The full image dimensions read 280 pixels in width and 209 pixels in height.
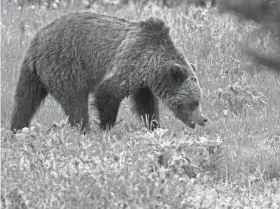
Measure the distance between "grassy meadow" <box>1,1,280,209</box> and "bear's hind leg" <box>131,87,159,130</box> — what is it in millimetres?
147

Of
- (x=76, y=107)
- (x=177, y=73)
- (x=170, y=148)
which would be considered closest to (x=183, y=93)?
(x=177, y=73)

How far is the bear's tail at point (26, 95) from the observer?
24.6 feet

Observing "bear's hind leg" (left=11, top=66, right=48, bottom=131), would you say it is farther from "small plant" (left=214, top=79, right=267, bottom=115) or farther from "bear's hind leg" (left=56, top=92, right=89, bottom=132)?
"small plant" (left=214, top=79, right=267, bottom=115)

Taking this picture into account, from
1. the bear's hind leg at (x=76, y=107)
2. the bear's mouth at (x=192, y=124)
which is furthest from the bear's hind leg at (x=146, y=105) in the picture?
the bear's hind leg at (x=76, y=107)

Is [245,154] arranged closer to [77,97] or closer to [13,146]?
[77,97]

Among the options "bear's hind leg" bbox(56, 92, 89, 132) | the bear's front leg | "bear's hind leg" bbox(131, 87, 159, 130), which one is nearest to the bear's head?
"bear's hind leg" bbox(131, 87, 159, 130)

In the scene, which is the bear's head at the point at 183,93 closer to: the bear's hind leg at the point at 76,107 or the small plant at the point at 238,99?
the bear's hind leg at the point at 76,107

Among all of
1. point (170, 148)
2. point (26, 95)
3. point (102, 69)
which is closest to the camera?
point (170, 148)

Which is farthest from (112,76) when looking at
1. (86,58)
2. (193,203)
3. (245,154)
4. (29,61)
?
(193,203)

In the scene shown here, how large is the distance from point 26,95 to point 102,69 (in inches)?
38.9

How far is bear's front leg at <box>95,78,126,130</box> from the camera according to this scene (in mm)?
7586

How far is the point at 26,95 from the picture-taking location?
7492 millimetres

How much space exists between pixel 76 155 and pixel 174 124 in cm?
377

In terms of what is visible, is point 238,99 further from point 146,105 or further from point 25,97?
point 25,97
